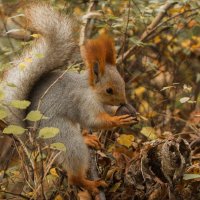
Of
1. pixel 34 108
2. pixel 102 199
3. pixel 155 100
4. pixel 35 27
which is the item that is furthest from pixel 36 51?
pixel 155 100

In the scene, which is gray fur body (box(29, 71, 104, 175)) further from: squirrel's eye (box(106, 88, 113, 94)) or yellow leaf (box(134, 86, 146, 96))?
yellow leaf (box(134, 86, 146, 96))

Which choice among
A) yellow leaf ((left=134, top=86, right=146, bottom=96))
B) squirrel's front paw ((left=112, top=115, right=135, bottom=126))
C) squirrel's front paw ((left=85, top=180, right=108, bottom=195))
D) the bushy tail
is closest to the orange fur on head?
the bushy tail

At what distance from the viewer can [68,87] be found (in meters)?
2.53

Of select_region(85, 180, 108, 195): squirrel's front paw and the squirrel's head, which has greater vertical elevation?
the squirrel's head

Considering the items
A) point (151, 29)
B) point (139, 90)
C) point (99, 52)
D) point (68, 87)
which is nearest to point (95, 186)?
point (68, 87)

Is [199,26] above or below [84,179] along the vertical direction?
above

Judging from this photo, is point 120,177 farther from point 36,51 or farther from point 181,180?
point 36,51

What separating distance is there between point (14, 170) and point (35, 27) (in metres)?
0.69

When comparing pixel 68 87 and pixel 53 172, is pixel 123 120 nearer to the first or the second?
pixel 68 87

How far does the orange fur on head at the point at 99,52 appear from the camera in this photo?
2461 millimetres

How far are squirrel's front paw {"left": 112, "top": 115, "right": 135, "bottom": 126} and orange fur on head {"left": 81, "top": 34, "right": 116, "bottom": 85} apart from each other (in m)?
0.24

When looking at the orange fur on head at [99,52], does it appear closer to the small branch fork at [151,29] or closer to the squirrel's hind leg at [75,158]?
the squirrel's hind leg at [75,158]

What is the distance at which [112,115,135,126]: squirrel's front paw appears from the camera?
95.3 inches

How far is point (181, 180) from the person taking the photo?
2133 millimetres
